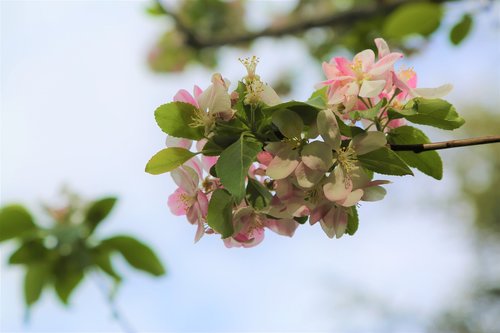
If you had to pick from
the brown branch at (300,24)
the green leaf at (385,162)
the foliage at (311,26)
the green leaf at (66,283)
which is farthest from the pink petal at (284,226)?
the brown branch at (300,24)

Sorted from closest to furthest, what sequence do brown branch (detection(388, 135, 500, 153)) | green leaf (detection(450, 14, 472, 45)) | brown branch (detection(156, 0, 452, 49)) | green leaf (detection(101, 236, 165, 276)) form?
brown branch (detection(388, 135, 500, 153)) < green leaf (detection(101, 236, 165, 276)) < green leaf (detection(450, 14, 472, 45)) < brown branch (detection(156, 0, 452, 49))

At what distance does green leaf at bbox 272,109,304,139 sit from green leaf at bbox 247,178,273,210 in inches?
2.5

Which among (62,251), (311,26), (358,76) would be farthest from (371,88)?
(311,26)

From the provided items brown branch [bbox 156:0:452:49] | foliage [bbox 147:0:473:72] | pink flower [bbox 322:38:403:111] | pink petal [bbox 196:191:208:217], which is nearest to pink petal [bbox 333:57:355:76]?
pink flower [bbox 322:38:403:111]

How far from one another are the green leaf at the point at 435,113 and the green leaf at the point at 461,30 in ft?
3.40

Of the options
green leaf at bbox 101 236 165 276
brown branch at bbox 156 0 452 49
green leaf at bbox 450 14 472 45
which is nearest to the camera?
green leaf at bbox 101 236 165 276

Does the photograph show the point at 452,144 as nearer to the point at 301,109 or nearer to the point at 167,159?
the point at 301,109

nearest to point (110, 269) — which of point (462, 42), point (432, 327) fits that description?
point (462, 42)

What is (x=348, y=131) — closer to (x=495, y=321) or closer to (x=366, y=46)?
(x=366, y=46)

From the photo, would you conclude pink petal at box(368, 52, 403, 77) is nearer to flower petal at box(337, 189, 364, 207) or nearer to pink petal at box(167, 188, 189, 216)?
flower petal at box(337, 189, 364, 207)

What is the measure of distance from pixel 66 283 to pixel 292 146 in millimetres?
1041

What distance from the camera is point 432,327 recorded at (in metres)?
5.66

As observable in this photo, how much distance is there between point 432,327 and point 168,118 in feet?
18.0

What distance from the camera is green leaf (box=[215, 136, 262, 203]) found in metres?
0.60
